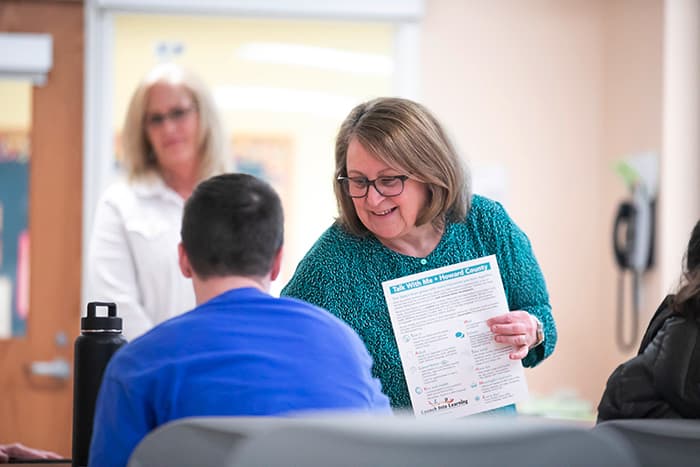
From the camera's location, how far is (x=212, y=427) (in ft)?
3.20

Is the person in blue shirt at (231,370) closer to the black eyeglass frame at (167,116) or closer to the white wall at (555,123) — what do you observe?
the black eyeglass frame at (167,116)

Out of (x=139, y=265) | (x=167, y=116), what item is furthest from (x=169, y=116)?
(x=139, y=265)

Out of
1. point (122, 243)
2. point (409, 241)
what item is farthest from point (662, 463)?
point (122, 243)

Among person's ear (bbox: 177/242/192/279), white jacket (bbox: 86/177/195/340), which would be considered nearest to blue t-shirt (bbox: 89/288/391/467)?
person's ear (bbox: 177/242/192/279)

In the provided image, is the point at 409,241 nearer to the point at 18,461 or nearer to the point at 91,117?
the point at 18,461

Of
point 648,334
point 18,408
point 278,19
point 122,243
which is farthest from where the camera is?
point 278,19

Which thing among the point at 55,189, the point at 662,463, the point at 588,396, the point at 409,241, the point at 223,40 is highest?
the point at 223,40

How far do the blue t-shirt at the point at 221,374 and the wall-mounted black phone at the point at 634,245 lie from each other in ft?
9.68

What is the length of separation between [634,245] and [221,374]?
3107mm

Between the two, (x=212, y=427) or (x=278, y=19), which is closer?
(x=212, y=427)

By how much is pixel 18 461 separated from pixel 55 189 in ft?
8.00

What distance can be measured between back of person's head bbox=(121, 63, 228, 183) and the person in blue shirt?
145cm

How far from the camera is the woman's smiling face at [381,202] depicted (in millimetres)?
1921

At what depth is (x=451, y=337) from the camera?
1871 millimetres
